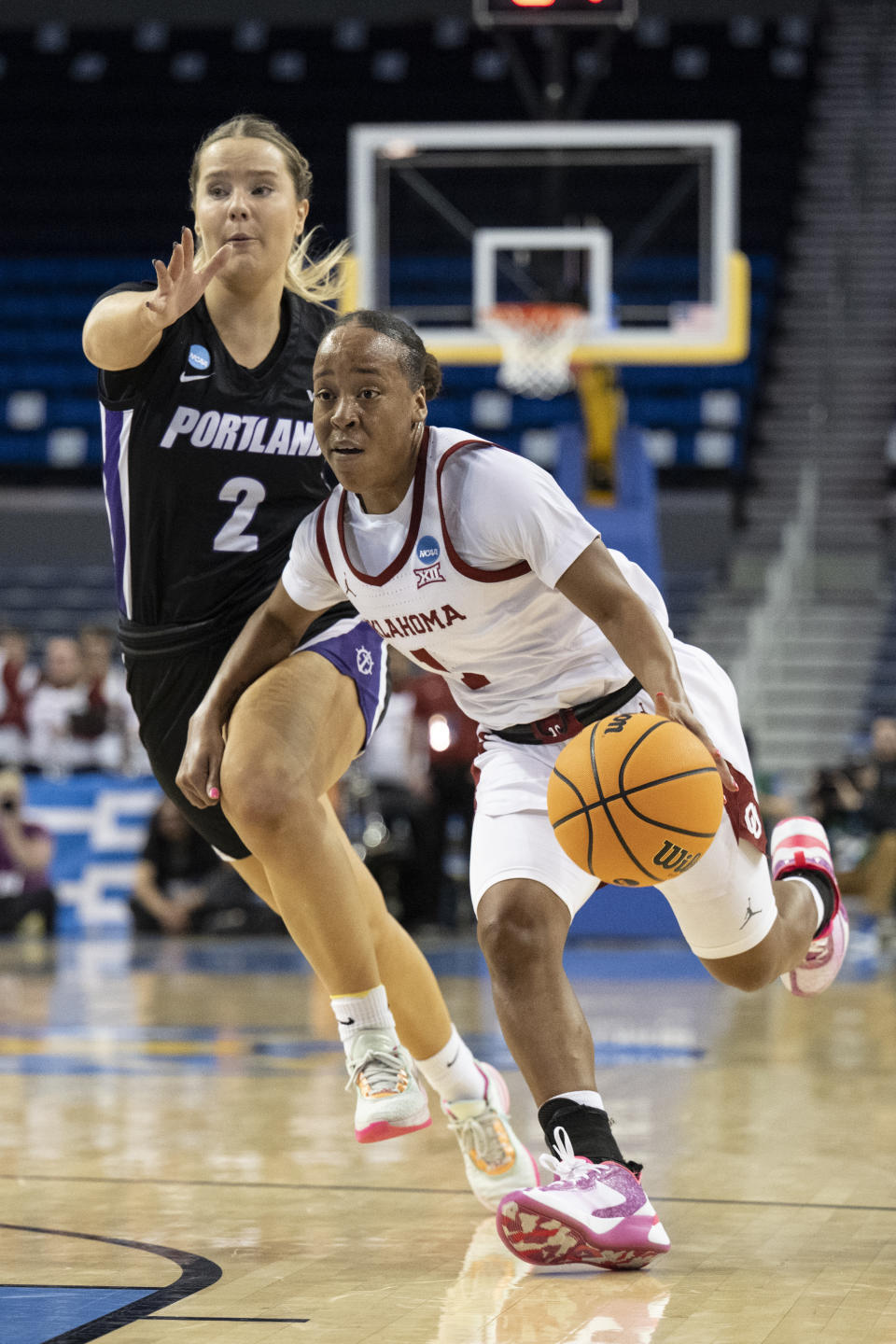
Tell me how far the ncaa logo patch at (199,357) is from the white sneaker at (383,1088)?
1.48 meters

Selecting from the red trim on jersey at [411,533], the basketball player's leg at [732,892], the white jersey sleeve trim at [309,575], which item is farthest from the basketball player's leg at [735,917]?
the white jersey sleeve trim at [309,575]

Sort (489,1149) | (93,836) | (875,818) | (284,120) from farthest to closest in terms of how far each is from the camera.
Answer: (284,120) < (93,836) < (875,818) < (489,1149)

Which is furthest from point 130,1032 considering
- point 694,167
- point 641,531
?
point 694,167

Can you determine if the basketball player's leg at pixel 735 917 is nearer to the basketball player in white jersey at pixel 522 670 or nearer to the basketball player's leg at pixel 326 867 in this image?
the basketball player in white jersey at pixel 522 670

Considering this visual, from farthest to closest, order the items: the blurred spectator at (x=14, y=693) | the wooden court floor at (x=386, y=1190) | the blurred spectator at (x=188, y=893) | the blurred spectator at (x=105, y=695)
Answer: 1. the blurred spectator at (x=14, y=693)
2. the blurred spectator at (x=105, y=695)
3. the blurred spectator at (x=188, y=893)
4. the wooden court floor at (x=386, y=1190)

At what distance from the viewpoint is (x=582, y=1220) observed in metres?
3.23

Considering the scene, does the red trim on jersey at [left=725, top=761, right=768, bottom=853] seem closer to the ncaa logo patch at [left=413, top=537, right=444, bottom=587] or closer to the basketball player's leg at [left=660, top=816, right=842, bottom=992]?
the basketball player's leg at [left=660, top=816, right=842, bottom=992]

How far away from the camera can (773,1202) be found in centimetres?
393

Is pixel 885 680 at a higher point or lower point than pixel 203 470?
lower

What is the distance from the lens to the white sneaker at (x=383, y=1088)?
3.65 m

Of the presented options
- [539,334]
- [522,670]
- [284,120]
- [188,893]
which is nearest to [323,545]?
[522,670]

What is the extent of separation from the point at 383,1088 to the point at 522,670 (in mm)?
908

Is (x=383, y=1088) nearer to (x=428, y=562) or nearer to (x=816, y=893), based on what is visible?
(x=428, y=562)

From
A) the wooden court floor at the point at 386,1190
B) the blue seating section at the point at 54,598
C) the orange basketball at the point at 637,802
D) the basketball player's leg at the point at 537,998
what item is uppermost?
the orange basketball at the point at 637,802
